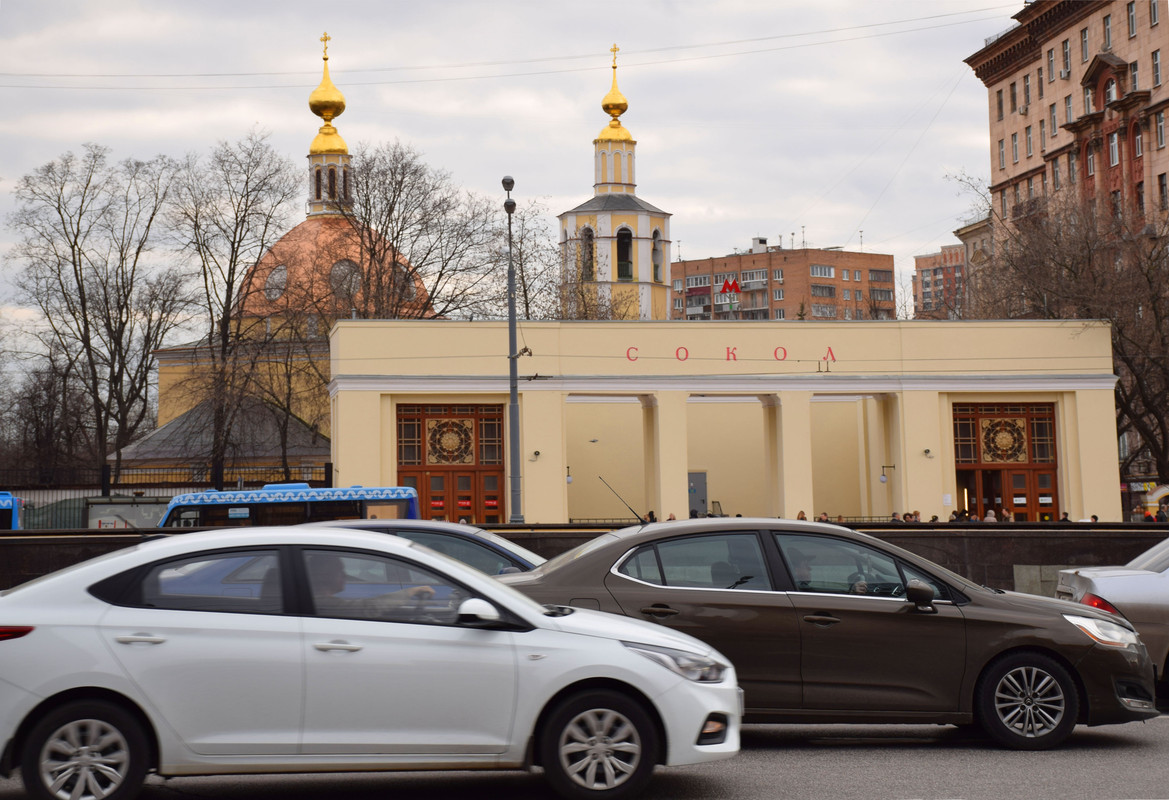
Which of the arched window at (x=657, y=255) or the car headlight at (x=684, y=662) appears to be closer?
the car headlight at (x=684, y=662)

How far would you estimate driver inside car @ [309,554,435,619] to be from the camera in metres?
7.16

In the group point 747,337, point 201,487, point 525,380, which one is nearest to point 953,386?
point 747,337

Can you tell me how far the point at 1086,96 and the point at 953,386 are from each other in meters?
Answer: 45.5

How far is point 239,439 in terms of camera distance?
53438 mm

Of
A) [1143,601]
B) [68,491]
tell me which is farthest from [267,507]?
[1143,601]

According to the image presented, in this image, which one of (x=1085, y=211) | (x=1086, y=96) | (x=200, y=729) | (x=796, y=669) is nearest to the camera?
(x=200, y=729)

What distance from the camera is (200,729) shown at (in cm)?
689

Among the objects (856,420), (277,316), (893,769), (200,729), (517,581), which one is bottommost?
(893,769)

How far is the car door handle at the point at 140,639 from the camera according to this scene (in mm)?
6883

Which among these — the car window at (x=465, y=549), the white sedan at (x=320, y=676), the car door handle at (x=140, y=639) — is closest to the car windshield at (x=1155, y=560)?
the white sedan at (x=320, y=676)

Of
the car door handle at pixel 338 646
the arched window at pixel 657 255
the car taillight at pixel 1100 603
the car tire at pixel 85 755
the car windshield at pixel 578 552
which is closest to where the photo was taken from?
the car tire at pixel 85 755

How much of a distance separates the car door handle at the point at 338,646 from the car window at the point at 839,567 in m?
3.44

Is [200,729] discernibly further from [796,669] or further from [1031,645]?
[1031,645]

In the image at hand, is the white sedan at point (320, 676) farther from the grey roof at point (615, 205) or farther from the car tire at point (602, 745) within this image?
the grey roof at point (615, 205)
